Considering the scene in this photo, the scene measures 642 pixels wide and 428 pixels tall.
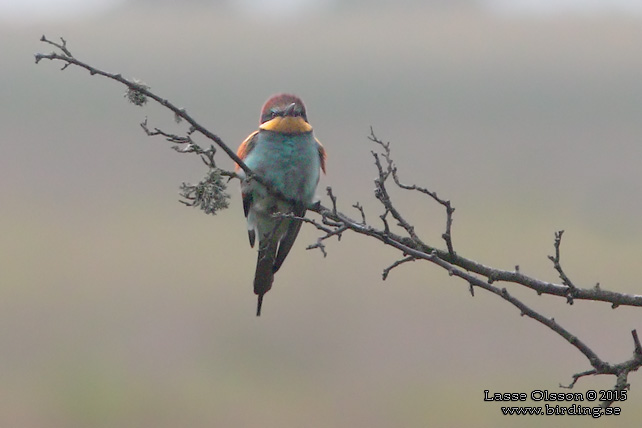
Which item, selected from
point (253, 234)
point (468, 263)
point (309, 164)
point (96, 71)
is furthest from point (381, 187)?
point (253, 234)

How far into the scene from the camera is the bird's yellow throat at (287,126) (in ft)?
Answer: 13.5

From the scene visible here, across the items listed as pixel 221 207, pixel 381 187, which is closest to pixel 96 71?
pixel 221 207

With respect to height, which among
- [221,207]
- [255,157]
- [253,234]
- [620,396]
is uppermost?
[255,157]

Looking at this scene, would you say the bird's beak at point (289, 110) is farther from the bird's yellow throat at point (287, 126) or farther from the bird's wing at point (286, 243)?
the bird's wing at point (286, 243)

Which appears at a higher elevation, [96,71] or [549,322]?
[96,71]

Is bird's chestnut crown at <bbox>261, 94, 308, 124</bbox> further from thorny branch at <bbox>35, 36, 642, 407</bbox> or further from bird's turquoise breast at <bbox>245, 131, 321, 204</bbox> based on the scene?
thorny branch at <bbox>35, 36, 642, 407</bbox>

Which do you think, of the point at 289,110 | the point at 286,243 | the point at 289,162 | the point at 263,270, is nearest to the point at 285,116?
Answer: the point at 289,110

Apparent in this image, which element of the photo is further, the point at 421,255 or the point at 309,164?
the point at 309,164

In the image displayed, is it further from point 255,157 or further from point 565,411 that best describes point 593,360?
point 255,157

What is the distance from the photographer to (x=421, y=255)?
212 centimetres

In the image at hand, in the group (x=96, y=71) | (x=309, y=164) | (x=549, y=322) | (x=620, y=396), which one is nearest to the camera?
(x=549, y=322)

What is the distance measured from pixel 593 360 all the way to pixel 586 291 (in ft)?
0.95

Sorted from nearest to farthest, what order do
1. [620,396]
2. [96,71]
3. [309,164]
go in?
[620,396] < [96,71] < [309,164]

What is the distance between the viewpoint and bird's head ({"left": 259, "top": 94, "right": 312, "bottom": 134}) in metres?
4.11
